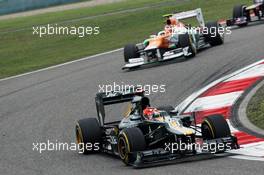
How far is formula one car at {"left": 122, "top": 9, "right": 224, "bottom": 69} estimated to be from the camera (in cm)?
2233

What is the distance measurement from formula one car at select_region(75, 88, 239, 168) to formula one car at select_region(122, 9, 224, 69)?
970cm

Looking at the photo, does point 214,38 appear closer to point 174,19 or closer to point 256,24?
point 174,19

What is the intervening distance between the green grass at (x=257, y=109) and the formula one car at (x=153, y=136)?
0.99 metres

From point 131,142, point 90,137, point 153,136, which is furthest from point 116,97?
point 131,142

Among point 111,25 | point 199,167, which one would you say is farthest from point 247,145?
point 111,25

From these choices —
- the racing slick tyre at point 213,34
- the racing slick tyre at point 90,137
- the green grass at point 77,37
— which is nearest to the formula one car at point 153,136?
the racing slick tyre at point 90,137

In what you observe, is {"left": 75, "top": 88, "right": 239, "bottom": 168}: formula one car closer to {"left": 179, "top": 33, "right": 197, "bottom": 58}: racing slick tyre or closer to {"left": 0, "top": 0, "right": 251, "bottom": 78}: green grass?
{"left": 179, "top": 33, "right": 197, "bottom": 58}: racing slick tyre

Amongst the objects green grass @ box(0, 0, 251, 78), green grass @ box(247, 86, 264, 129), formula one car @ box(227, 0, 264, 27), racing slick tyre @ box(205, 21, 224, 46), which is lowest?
green grass @ box(0, 0, 251, 78)

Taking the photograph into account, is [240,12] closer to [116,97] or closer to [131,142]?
[116,97]

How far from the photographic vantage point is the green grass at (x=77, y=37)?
30188mm

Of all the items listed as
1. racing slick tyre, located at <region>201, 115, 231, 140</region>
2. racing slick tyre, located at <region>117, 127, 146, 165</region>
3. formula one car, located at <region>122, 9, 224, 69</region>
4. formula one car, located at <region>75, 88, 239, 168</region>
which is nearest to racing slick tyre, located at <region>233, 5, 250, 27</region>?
formula one car, located at <region>122, 9, 224, 69</region>

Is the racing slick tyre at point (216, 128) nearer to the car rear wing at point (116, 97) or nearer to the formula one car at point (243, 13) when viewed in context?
the car rear wing at point (116, 97)

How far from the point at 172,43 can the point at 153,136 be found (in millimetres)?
11597

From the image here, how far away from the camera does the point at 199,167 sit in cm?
1023
